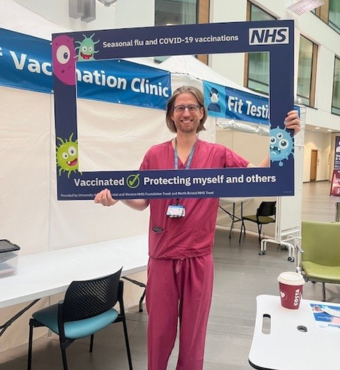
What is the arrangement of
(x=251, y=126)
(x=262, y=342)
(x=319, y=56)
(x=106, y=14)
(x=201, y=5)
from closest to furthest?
(x=262, y=342), (x=106, y=14), (x=251, y=126), (x=201, y=5), (x=319, y=56)

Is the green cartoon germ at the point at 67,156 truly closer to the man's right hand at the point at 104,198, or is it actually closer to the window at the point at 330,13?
the man's right hand at the point at 104,198

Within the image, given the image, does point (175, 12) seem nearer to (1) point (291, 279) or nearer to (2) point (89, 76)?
(2) point (89, 76)

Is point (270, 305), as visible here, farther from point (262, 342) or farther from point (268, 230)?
point (268, 230)

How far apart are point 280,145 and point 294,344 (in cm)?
75

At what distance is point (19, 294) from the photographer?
170 cm

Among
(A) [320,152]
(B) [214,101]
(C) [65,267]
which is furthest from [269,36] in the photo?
(A) [320,152]

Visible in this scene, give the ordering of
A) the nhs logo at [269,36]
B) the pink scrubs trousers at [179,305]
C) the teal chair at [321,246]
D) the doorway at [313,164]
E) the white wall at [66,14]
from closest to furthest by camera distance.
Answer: the nhs logo at [269,36]
the pink scrubs trousers at [179,305]
the white wall at [66,14]
the teal chair at [321,246]
the doorway at [313,164]

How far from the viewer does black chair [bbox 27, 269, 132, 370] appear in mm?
1749

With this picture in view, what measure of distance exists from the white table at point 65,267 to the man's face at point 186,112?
1119 mm

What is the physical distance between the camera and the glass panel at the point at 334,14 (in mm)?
14039

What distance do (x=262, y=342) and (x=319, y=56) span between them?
1493 centimetres

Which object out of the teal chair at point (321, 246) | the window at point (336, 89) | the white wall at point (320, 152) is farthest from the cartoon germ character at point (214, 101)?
the white wall at point (320, 152)

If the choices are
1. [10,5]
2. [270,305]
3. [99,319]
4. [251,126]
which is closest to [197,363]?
[270,305]

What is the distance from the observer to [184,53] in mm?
1333
